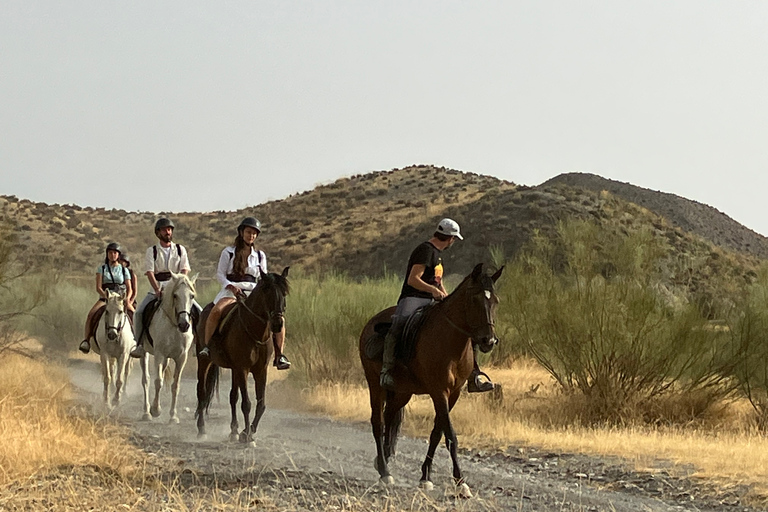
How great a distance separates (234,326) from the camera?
13.3m

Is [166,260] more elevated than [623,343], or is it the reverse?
[166,260]

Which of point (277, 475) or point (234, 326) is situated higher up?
point (234, 326)

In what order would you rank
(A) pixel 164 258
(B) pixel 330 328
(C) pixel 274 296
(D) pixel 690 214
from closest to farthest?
(C) pixel 274 296 < (A) pixel 164 258 < (B) pixel 330 328 < (D) pixel 690 214

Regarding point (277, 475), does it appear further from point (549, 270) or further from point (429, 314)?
point (549, 270)

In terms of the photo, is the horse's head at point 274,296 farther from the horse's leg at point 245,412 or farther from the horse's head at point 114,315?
the horse's head at point 114,315

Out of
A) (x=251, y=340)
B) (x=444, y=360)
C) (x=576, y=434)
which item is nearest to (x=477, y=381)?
(x=444, y=360)

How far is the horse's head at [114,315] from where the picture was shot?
16914 mm

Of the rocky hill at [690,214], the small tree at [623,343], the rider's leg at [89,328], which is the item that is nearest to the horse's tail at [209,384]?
the rider's leg at [89,328]

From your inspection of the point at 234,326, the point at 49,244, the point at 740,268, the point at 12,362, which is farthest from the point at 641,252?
the point at 49,244

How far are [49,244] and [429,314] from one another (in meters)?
60.1

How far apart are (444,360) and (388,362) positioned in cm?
77

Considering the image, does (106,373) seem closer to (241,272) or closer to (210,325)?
(210,325)

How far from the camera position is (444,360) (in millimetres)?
9781

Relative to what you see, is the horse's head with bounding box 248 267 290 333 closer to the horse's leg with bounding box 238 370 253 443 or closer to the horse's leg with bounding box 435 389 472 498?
the horse's leg with bounding box 238 370 253 443
